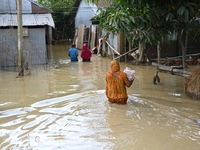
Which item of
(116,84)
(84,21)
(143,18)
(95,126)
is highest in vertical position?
(84,21)

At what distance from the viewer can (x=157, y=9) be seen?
6246 mm

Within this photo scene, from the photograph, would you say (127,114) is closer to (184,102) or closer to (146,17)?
(184,102)

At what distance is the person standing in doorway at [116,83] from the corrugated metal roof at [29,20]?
288 inches

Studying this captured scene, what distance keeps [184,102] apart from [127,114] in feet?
5.58

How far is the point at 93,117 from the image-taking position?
548 centimetres

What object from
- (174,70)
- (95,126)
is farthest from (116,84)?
(174,70)

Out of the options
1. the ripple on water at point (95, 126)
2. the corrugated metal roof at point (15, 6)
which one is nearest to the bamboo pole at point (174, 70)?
the ripple on water at point (95, 126)

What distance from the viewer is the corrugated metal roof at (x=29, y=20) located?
1241 centimetres

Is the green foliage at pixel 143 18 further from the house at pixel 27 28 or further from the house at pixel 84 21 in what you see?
the house at pixel 84 21

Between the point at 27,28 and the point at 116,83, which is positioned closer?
the point at 116,83

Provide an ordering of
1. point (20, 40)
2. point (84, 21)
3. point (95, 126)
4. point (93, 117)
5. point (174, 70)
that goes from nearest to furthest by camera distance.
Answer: point (95, 126)
point (93, 117)
point (174, 70)
point (20, 40)
point (84, 21)

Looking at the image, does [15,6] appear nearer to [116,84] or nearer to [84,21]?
[116,84]

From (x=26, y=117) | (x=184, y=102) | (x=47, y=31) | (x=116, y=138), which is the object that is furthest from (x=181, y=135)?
(x=47, y=31)

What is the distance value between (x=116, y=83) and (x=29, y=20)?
27.1ft
